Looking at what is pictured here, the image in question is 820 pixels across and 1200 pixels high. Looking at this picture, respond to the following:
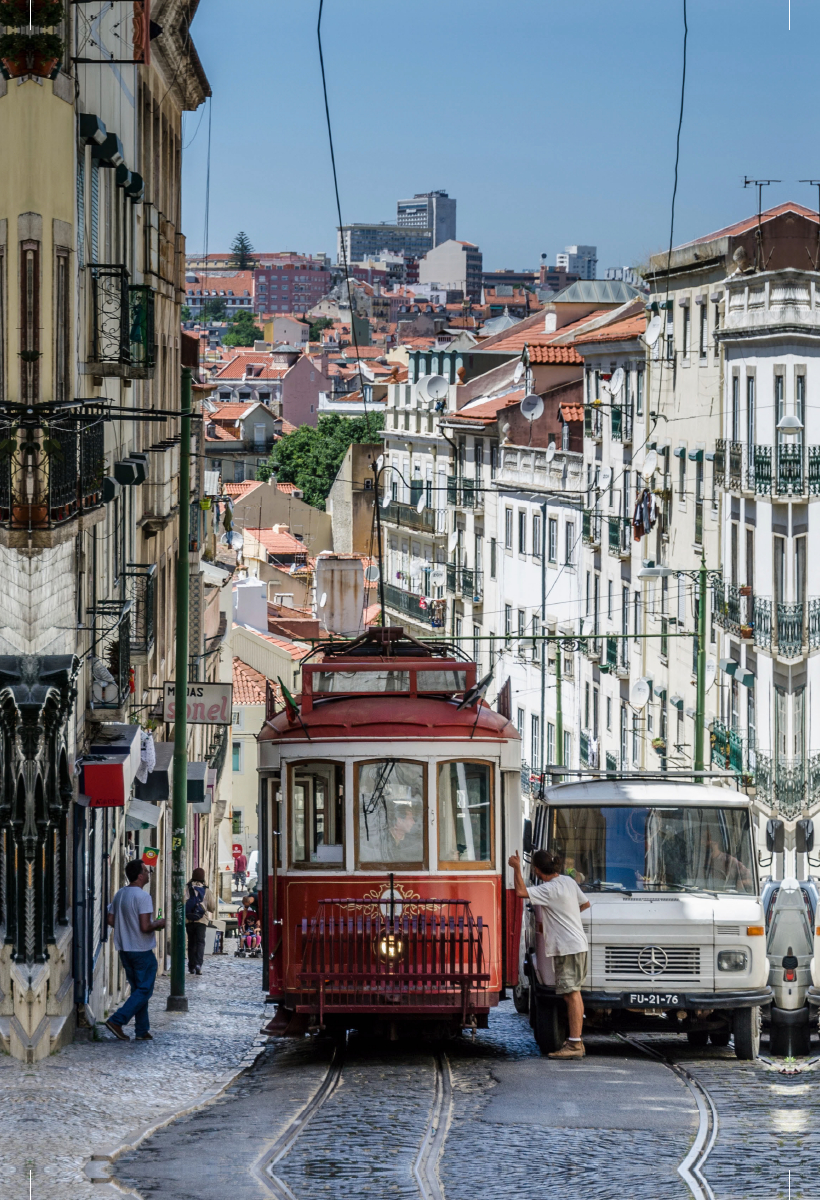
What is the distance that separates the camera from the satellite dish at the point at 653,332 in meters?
51.6

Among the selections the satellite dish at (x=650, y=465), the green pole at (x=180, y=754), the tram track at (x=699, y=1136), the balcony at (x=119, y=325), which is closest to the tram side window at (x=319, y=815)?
the tram track at (x=699, y=1136)

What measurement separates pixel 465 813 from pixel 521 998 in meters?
5.29

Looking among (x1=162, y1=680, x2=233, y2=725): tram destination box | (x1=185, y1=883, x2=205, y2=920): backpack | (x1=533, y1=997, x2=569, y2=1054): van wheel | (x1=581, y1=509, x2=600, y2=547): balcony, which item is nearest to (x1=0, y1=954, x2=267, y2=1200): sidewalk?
(x1=533, y1=997, x2=569, y2=1054): van wheel

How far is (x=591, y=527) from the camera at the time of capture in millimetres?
59219

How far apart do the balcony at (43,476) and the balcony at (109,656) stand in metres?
2.35

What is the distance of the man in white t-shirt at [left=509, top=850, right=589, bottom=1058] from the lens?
15984 millimetres

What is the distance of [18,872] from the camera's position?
1653cm

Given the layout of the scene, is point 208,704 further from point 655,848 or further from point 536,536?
point 536,536

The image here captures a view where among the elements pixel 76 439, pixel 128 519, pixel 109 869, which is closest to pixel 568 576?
pixel 128 519

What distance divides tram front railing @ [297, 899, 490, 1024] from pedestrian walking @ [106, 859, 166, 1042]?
6.90 feet

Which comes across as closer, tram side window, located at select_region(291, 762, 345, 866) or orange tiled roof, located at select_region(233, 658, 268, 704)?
tram side window, located at select_region(291, 762, 345, 866)

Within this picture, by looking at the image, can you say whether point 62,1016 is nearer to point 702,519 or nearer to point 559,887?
point 559,887

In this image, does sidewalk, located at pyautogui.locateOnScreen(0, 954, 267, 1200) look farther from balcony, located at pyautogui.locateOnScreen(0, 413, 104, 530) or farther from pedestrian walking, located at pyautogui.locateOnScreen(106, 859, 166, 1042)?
balcony, located at pyautogui.locateOnScreen(0, 413, 104, 530)

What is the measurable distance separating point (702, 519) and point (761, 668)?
697cm
